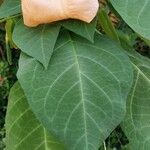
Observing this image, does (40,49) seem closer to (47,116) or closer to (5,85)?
(47,116)

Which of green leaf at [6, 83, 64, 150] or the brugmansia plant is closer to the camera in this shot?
the brugmansia plant

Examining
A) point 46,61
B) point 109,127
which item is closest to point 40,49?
point 46,61

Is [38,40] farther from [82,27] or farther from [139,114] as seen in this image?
[139,114]

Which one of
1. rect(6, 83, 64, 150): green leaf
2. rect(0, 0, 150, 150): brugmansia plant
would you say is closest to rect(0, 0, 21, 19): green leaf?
rect(0, 0, 150, 150): brugmansia plant

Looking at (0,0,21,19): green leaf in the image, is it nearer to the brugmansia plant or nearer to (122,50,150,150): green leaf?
the brugmansia plant

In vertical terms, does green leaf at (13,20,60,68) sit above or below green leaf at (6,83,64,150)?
above

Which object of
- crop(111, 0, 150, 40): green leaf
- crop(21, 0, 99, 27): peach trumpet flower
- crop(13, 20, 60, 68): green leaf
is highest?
crop(21, 0, 99, 27): peach trumpet flower

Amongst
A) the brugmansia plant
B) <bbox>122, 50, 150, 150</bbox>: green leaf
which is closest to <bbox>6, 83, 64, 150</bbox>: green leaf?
the brugmansia plant

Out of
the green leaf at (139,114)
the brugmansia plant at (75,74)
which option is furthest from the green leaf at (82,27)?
the green leaf at (139,114)
